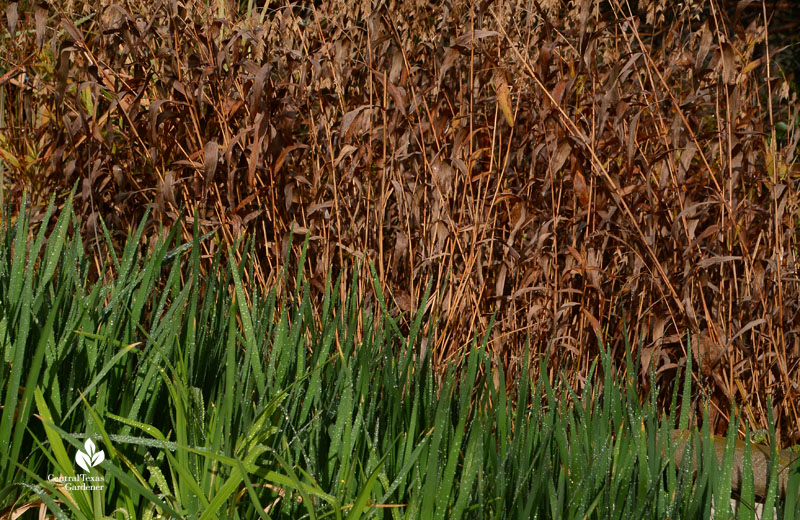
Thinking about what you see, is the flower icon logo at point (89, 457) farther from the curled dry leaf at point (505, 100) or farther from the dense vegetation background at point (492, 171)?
the curled dry leaf at point (505, 100)

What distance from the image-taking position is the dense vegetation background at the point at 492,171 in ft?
8.28

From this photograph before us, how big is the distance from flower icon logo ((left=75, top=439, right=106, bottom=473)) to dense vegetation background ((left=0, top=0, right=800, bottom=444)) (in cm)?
110

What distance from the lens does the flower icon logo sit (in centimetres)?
147

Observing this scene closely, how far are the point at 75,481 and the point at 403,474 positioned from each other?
58cm

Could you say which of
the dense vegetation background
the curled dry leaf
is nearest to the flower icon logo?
the dense vegetation background

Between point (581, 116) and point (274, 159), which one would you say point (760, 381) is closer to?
point (581, 116)

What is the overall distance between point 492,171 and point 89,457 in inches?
59.7

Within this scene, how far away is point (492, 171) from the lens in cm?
258

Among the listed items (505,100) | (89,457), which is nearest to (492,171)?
(505,100)

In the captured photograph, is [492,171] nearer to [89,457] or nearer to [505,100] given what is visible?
[505,100]

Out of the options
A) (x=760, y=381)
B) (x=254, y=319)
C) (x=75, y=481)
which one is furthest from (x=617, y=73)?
(x=75, y=481)

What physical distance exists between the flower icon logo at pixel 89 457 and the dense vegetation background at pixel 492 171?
1095mm

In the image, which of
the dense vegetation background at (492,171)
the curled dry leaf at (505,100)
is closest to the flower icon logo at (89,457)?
the dense vegetation background at (492,171)

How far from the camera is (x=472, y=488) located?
5.12 ft
